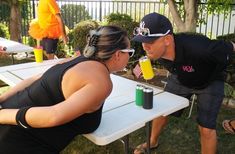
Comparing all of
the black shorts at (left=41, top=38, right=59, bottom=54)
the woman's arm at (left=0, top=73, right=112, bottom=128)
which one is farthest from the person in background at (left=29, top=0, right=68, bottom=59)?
the woman's arm at (left=0, top=73, right=112, bottom=128)

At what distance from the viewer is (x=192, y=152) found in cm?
364

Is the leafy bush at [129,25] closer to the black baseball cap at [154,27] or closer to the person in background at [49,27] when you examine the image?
the person in background at [49,27]

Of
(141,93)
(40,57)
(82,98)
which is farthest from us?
(40,57)

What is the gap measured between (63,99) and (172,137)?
2286mm

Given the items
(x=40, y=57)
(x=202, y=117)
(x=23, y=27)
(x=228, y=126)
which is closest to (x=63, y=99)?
(x=202, y=117)

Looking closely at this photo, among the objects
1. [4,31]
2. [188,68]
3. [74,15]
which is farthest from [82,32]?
[188,68]

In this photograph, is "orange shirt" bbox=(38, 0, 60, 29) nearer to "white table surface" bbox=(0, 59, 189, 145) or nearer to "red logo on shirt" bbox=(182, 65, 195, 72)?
"white table surface" bbox=(0, 59, 189, 145)

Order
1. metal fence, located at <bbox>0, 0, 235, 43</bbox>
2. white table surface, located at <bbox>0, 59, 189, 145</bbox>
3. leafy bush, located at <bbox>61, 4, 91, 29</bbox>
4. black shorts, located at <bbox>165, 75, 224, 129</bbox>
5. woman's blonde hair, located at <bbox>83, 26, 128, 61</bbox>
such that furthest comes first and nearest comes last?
leafy bush, located at <bbox>61, 4, 91, 29</bbox> < metal fence, located at <bbox>0, 0, 235, 43</bbox> < black shorts, located at <bbox>165, 75, 224, 129</bbox> < white table surface, located at <bbox>0, 59, 189, 145</bbox> < woman's blonde hair, located at <bbox>83, 26, 128, 61</bbox>

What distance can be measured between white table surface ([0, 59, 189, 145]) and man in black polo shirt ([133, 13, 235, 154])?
306mm

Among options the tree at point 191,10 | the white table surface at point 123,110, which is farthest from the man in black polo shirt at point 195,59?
the tree at point 191,10

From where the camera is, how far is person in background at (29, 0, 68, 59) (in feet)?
19.9

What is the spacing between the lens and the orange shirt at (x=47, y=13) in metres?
6.01

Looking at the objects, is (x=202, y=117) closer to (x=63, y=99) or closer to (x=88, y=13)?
(x=63, y=99)

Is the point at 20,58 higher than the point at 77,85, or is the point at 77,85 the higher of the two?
the point at 77,85
